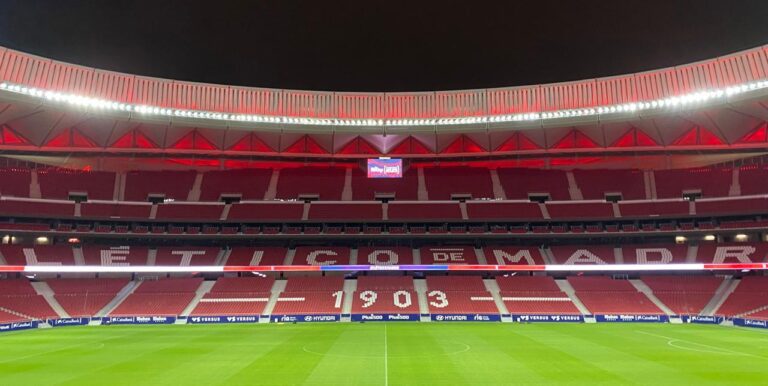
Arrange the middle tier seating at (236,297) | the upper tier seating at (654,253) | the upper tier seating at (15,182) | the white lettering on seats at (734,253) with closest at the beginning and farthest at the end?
the middle tier seating at (236,297) < the white lettering on seats at (734,253) < the upper tier seating at (654,253) < the upper tier seating at (15,182)

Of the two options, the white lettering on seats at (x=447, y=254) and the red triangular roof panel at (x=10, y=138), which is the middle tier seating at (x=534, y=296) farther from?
the red triangular roof panel at (x=10, y=138)

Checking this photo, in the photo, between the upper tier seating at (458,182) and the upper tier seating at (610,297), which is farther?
the upper tier seating at (458,182)

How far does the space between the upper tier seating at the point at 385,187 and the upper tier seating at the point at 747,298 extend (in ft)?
86.7

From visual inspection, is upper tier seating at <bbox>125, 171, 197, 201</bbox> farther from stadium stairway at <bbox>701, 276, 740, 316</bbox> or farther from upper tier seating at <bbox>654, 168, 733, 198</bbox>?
stadium stairway at <bbox>701, 276, 740, 316</bbox>

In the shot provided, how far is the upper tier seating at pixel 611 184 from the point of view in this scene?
48.2 metres

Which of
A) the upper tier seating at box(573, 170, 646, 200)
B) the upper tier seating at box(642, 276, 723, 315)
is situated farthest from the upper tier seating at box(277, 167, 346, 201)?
the upper tier seating at box(642, 276, 723, 315)

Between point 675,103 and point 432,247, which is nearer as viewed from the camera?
point 675,103

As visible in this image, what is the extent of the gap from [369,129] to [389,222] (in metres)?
10.1

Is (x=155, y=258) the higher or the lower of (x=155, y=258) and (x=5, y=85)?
the lower

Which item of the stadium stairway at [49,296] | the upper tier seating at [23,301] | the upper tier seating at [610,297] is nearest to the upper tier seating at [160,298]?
the stadium stairway at [49,296]

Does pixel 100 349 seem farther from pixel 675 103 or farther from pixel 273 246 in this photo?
pixel 675 103

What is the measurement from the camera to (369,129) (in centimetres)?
4147

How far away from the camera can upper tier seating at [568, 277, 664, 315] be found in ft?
131

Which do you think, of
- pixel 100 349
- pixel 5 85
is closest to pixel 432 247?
pixel 100 349
